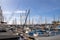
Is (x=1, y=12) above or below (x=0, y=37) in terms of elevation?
above

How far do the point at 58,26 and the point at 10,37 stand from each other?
84.1 ft

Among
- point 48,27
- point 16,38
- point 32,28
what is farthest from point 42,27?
point 16,38

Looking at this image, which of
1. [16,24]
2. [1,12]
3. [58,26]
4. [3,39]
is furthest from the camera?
[58,26]

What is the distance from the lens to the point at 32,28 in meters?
21.2

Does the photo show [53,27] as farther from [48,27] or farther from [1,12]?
[1,12]

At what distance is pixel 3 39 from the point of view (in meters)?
3.27

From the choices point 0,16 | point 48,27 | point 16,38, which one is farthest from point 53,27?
point 16,38

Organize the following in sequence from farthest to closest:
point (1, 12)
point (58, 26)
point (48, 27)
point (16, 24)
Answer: point (58, 26) < point (48, 27) < point (16, 24) < point (1, 12)

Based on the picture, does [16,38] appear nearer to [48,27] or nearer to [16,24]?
[16,24]

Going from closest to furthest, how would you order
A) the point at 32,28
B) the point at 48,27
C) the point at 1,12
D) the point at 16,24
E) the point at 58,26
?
the point at 1,12
the point at 16,24
the point at 32,28
the point at 48,27
the point at 58,26

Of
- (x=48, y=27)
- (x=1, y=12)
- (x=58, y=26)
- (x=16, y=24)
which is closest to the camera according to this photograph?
(x=1, y=12)

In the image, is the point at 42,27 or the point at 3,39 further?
the point at 42,27

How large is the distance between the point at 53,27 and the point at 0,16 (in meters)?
18.9

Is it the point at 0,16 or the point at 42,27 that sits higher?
the point at 0,16
